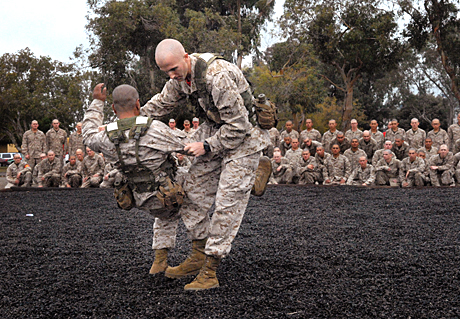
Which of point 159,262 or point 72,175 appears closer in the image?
point 159,262

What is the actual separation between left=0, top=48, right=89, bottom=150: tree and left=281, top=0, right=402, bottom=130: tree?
1274 cm

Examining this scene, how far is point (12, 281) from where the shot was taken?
144 inches

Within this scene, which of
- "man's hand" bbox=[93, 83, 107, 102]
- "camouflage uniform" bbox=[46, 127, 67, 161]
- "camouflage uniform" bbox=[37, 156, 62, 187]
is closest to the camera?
"man's hand" bbox=[93, 83, 107, 102]

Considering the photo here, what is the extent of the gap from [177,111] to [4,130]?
13618 millimetres

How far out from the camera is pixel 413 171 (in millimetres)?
10492

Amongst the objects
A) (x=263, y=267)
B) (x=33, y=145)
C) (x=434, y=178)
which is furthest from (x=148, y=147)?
(x=33, y=145)

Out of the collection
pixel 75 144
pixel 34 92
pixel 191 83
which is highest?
pixel 34 92

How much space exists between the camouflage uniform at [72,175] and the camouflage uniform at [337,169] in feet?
21.4

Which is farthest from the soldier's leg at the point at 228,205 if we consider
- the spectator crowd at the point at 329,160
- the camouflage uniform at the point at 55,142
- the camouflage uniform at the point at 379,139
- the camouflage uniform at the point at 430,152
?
the camouflage uniform at the point at 55,142

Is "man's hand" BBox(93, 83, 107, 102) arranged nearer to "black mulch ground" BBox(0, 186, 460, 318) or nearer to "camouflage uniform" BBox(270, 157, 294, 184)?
"black mulch ground" BBox(0, 186, 460, 318)

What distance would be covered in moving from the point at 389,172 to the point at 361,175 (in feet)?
2.16

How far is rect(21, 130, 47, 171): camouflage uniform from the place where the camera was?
13.0 m

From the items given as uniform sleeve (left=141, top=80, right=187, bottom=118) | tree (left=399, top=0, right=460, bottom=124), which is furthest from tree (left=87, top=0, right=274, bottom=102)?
uniform sleeve (left=141, top=80, right=187, bottom=118)

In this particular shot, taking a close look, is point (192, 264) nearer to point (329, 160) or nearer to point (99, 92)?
point (99, 92)
